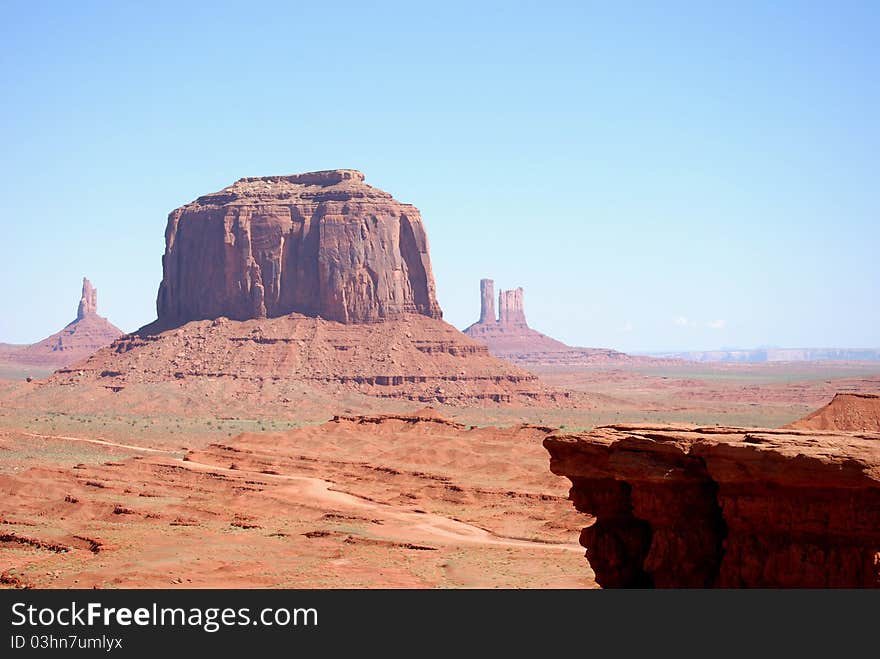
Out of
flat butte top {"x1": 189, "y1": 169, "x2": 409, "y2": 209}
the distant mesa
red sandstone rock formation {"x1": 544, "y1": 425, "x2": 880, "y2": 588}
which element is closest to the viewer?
red sandstone rock formation {"x1": 544, "y1": 425, "x2": 880, "y2": 588}

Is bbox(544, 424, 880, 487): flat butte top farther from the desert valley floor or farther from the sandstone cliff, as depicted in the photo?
the sandstone cliff

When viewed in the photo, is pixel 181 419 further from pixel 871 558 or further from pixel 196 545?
pixel 871 558

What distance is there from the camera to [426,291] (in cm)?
12681

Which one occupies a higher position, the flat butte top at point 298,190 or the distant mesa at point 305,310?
the flat butte top at point 298,190

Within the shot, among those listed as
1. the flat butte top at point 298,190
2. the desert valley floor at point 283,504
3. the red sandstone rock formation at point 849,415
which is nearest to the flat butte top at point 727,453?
the desert valley floor at point 283,504

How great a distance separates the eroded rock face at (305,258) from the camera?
123m

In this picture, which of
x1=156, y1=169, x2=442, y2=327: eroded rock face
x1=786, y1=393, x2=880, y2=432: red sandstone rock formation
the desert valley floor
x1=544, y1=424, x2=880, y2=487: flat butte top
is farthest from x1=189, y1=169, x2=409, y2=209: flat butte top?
x1=544, y1=424, x2=880, y2=487: flat butte top

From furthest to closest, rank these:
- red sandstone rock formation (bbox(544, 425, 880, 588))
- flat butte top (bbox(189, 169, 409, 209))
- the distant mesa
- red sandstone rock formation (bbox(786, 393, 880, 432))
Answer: flat butte top (bbox(189, 169, 409, 209))
the distant mesa
red sandstone rock formation (bbox(786, 393, 880, 432))
red sandstone rock formation (bbox(544, 425, 880, 588))

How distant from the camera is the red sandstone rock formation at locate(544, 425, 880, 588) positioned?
16516 millimetres

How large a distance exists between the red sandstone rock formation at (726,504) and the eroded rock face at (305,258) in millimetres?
102642

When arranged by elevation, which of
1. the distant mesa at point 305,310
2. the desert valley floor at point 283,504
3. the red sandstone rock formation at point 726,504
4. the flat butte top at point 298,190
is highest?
the flat butte top at point 298,190

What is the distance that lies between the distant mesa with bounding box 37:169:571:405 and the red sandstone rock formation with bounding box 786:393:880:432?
71.7m

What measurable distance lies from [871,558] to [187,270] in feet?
387

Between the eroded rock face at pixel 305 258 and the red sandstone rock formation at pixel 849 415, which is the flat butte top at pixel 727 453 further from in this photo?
the eroded rock face at pixel 305 258
